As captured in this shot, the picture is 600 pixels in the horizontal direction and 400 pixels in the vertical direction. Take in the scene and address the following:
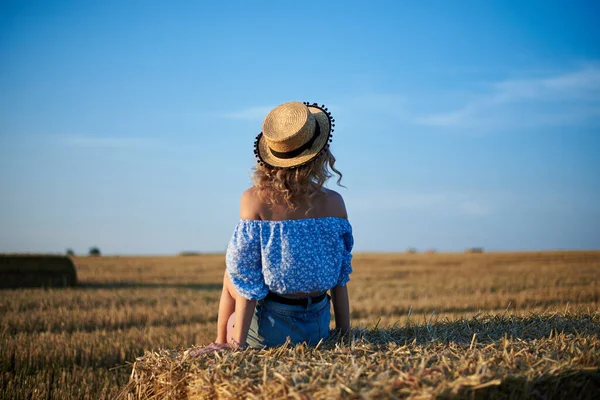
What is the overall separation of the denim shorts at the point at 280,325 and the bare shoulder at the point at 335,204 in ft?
2.07

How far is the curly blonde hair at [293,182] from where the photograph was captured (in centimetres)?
349

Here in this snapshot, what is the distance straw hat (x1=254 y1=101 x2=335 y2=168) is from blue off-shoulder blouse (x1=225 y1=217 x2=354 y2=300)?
42 cm

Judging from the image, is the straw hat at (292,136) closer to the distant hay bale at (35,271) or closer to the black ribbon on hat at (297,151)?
the black ribbon on hat at (297,151)

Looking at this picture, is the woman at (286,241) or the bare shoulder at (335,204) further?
the bare shoulder at (335,204)

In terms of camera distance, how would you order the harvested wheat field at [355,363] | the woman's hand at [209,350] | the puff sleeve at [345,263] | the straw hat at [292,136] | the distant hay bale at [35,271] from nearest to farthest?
the harvested wheat field at [355,363] < the woman's hand at [209,350] < the straw hat at [292,136] < the puff sleeve at [345,263] < the distant hay bale at [35,271]

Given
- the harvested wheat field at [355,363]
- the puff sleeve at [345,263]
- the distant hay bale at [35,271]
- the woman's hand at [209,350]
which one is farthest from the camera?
the distant hay bale at [35,271]

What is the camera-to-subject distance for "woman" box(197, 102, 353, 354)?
342cm

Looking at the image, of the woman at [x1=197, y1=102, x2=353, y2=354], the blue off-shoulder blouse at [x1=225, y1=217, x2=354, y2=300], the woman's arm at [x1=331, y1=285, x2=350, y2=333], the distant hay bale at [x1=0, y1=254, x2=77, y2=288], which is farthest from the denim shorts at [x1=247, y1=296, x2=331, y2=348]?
the distant hay bale at [x1=0, y1=254, x2=77, y2=288]

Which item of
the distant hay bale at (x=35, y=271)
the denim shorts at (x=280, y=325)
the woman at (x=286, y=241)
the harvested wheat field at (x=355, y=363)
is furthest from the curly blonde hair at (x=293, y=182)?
the distant hay bale at (x=35, y=271)

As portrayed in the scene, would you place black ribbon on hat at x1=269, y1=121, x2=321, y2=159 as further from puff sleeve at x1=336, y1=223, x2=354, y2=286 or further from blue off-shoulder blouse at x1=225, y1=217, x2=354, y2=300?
puff sleeve at x1=336, y1=223, x2=354, y2=286

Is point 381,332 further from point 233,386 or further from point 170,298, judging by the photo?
point 170,298

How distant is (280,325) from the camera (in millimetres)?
3535

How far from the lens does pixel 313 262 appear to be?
3.44 meters

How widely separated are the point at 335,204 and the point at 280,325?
2.86 feet
